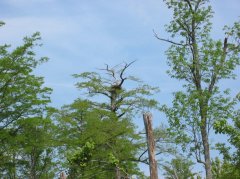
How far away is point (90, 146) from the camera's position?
21891 millimetres

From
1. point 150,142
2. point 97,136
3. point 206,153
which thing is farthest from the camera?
point 97,136

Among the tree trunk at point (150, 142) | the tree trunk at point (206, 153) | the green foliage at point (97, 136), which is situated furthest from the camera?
the green foliage at point (97, 136)

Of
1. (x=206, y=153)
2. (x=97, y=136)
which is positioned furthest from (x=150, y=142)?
(x=97, y=136)

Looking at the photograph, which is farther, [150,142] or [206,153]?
[206,153]

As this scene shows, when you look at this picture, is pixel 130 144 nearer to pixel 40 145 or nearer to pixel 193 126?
pixel 40 145

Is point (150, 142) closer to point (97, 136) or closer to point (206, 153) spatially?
point (206, 153)

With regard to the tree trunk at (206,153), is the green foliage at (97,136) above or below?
above

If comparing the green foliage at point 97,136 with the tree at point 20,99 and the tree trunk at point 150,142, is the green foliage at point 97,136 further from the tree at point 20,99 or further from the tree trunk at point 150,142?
the tree trunk at point 150,142

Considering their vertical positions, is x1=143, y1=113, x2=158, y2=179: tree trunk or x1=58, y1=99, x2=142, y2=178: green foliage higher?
x1=58, y1=99, x2=142, y2=178: green foliage

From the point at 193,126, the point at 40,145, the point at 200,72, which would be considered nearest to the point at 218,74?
the point at 200,72

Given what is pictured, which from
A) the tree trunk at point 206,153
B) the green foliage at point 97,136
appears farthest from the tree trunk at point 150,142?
the green foliage at point 97,136

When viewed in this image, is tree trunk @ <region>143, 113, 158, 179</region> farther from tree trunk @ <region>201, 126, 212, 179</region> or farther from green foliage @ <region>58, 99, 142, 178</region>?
green foliage @ <region>58, 99, 142, 178</region>

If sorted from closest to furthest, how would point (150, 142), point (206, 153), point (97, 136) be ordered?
point (150, 142) → point (206, 153) → point (97, 136)

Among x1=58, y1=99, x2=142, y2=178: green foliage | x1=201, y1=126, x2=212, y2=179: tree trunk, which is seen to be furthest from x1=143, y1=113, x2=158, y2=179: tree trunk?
x1=58, y1=99, x2=142, y2=178: green foliage
